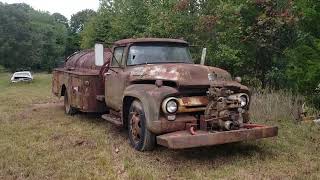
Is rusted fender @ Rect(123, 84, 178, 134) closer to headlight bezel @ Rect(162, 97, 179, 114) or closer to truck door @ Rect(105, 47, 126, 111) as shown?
headlight bezel @ Rect(162, 97, 179, 114)

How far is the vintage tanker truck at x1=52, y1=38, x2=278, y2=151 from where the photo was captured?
7.36 m

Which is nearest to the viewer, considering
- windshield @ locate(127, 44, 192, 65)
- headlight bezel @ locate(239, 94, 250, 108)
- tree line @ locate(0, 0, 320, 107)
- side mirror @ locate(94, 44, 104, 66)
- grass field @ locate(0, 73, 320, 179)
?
grass field @ locate(0, 73, 320, 179)

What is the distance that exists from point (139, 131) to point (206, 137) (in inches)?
61.5

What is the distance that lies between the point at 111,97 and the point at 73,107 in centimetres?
303

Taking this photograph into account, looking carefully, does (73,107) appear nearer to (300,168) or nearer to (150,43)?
(150,43)

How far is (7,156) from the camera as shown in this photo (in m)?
7.95

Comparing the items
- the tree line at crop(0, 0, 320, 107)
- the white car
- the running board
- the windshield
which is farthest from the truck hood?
the white car

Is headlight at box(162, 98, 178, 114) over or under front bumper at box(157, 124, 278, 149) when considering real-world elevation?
over

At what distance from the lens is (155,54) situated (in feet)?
30.8

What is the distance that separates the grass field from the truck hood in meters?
1.24

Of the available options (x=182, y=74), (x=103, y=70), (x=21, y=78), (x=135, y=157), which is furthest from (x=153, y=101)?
(x=21, y=78)

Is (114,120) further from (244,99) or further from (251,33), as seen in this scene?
(251,33)

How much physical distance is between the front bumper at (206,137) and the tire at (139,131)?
0.61 m

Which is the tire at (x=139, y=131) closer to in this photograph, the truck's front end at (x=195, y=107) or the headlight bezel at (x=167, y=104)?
the truck's front end at (x=195, y=107)
